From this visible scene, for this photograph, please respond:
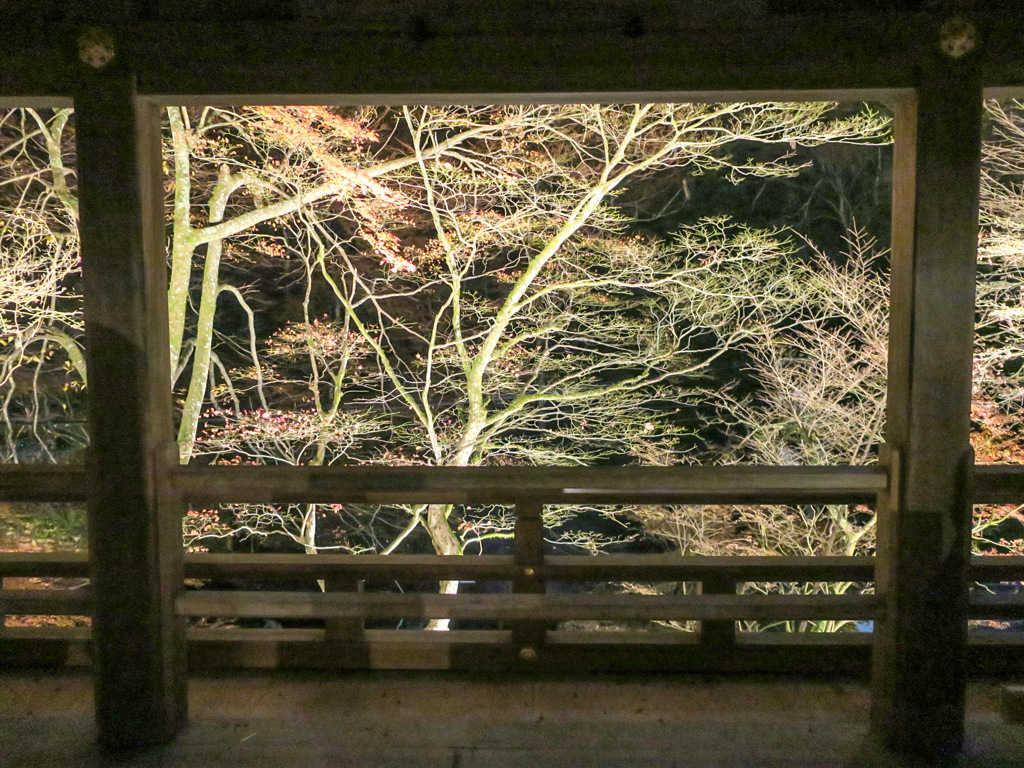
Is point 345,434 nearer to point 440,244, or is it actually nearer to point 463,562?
point 440,244

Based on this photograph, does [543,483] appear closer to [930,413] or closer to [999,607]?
[930,413]

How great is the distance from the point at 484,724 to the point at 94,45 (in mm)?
2363

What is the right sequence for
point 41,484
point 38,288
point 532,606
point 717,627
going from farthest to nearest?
point 38,288 → point 717,627 → point 41,484 → point 532,606

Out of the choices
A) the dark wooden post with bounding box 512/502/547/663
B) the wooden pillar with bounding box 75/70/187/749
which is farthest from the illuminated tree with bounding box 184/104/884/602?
the wooden pillar with bounding box 75/70/187/749

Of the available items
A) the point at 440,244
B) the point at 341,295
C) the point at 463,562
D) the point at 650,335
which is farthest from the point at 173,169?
the point at 463,562

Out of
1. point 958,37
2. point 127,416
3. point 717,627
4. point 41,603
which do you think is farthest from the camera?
point 717,627

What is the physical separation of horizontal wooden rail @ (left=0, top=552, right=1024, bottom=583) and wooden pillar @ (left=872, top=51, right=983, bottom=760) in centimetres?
46

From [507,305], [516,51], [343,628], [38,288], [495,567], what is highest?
[516,51]

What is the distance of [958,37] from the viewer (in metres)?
1.97

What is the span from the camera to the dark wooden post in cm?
260

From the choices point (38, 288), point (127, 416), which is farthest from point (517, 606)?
point (38, 288)

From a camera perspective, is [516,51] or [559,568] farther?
[559,568]

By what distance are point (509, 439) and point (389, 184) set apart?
301 centimetres

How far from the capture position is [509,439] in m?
7.88
